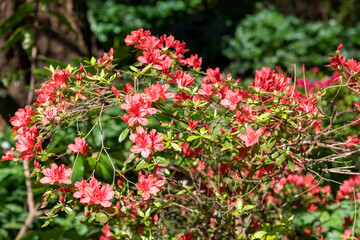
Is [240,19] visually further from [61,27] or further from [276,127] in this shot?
[276,127]

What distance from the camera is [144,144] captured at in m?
1.10

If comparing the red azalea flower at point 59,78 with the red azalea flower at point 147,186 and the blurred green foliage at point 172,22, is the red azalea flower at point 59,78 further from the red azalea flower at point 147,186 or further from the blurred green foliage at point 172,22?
the blurred green foliage at point 172,22

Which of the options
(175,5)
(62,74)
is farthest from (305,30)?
(62,74)

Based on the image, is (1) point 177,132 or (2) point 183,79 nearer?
(2) point 183,79

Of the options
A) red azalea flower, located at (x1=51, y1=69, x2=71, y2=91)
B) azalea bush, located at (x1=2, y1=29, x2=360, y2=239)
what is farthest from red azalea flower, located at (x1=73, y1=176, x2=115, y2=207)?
red azalea flower, located at (x1=51, y1=69, x2=71, y2=91)

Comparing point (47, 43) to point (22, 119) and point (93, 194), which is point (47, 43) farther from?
point (93, 194)

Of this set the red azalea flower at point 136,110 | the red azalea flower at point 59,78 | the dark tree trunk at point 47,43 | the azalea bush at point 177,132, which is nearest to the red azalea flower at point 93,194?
the azalea bush at point 177,132

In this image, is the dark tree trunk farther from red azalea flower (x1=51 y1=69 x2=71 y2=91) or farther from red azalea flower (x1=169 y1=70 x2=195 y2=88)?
red azalea flower (x1=169 y1=70 x2=195 y2=88)

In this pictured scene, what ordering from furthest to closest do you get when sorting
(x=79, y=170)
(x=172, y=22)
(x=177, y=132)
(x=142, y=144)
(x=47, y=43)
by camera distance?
(x=172, y=22) < (x=47, y=43) < (x=79, y=170) < (x=177, y=132) < (x=142, y=144)

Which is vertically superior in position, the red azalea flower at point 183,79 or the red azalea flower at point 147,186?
the red azalea flower at point 183,79

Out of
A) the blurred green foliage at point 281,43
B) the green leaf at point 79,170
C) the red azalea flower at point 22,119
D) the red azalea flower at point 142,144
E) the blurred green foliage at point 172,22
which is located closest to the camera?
the red azalea flower at point 142,144

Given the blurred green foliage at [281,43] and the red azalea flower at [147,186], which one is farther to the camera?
the blurred green foliage at [281,43]

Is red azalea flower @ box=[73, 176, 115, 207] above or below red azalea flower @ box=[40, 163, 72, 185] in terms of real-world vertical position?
below

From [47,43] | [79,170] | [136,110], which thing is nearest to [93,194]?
[136,110]
